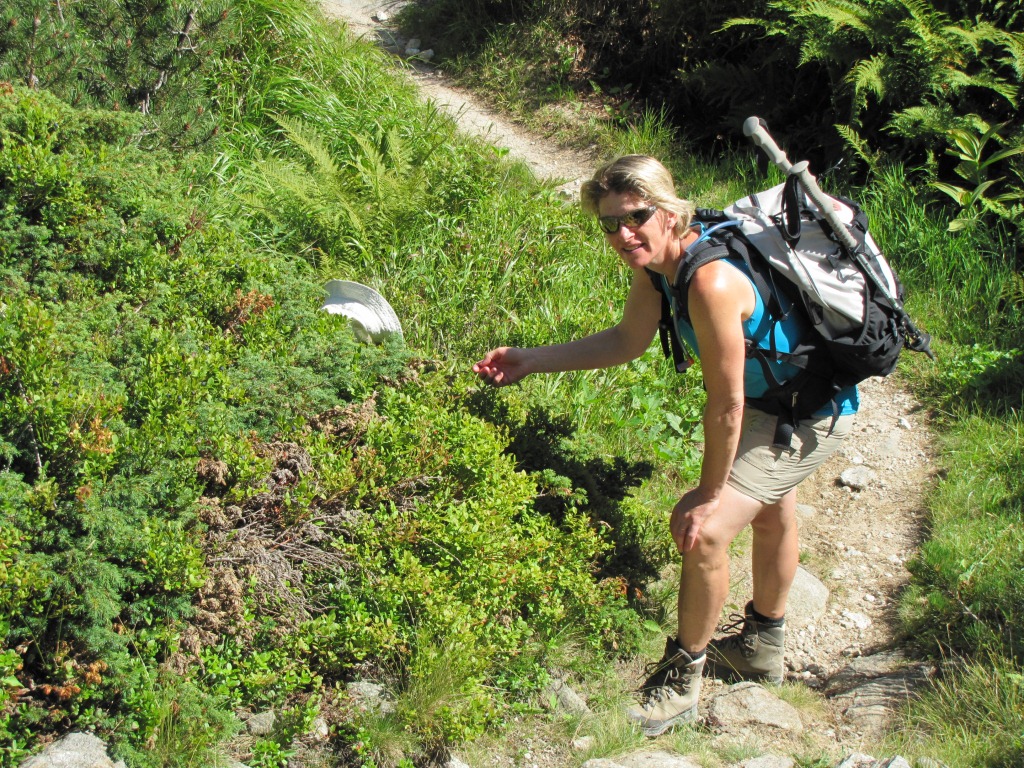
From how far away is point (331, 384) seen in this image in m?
4.09

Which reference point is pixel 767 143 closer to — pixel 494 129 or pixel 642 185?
pixel 642 185

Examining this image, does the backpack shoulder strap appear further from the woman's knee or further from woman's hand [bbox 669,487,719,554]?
the woman's knee

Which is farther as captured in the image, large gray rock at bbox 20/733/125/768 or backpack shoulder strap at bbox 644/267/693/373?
backpack shoulder strap at bbox 644/267/693/373

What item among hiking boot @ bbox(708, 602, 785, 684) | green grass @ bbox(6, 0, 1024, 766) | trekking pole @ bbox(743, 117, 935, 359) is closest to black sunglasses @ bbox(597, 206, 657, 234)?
trekking pole @ bbox(743, 117, 935, 359)

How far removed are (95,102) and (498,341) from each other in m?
2.68

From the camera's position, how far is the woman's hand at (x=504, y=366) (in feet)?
12.7

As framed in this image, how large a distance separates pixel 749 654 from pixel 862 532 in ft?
4.20

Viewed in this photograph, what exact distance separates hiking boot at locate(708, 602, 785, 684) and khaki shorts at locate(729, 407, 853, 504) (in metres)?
0.73

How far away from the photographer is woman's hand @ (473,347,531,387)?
12.7 feet

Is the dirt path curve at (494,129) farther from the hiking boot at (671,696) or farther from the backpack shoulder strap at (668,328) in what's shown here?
the hiking boot at (671,696)

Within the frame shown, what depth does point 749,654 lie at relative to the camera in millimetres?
3814

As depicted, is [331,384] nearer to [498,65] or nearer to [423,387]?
[423,387]

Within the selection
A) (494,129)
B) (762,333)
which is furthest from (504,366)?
(494,129)

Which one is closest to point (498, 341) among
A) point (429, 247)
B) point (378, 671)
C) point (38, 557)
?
point (429, 247)
